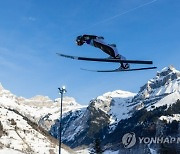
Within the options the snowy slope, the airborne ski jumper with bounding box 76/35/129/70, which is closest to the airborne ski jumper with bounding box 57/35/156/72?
the airborne ski jumper with bounding box 76/35/129/70

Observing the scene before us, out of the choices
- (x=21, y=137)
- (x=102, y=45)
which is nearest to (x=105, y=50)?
(x=102, y=45)

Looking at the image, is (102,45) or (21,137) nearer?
(102,45)

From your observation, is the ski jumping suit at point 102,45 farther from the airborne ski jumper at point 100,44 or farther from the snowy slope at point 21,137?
the snowy slope at point 21,137

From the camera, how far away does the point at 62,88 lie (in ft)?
145

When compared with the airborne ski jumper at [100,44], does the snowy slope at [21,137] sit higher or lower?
higher

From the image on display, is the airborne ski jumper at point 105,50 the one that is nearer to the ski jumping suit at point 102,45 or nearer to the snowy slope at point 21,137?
the ski jumping suit at point 102,45

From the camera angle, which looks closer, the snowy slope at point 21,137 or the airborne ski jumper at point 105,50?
the airborne ski jumper at point 105,50

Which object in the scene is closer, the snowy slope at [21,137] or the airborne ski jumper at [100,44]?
the airborne ski jumper at [100,44]

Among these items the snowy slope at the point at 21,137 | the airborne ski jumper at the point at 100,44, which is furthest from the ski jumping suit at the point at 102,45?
the snowy slope at the point at 21,137

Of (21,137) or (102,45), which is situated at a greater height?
(21,137)

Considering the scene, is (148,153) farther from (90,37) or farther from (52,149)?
(90,37)

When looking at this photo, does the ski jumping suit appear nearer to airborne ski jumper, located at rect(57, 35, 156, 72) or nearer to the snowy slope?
airborne ski jumper, located at rect(57, 35, 156, 72)

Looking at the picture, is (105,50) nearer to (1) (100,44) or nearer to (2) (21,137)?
(1) (100,44)

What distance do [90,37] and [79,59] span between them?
2.11m
